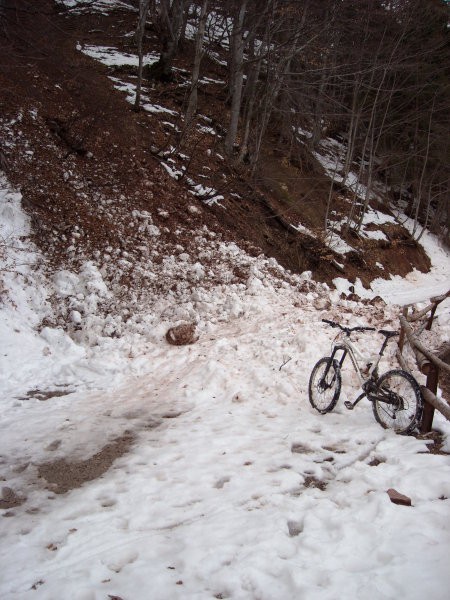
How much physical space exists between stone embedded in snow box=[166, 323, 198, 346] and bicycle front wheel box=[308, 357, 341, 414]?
270cm

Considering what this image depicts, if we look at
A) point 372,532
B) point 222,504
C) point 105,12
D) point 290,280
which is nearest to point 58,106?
point 290,280

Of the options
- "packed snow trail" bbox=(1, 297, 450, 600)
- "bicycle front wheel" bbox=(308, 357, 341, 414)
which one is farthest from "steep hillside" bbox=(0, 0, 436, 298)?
"bicycle front wheel" bbox=(308, 357, 341, 414)

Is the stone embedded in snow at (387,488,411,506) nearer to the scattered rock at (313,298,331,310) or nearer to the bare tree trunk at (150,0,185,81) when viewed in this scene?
the scattered rock at (313,298,331,310)

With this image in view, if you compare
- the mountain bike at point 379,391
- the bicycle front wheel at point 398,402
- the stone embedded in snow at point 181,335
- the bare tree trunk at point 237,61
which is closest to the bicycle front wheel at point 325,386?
the mountain bike at point 379,391

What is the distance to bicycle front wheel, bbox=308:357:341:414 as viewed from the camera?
5.69m

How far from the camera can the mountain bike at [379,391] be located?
15.2 ft

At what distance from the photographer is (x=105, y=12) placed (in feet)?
85.1

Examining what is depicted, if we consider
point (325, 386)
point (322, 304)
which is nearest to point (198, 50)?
point (322, 304)

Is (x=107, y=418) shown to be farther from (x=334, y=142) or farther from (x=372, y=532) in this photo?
(x=334, y=142)

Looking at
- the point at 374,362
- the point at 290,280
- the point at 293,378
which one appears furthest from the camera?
the point at 290,280

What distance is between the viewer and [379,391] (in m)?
5.00

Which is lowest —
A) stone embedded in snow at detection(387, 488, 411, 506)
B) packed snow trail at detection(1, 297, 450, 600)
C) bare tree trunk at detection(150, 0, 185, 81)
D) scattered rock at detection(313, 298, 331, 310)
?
packed snow trail at detection(1, 297, 450, 600)

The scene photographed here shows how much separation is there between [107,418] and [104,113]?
10.1 meters

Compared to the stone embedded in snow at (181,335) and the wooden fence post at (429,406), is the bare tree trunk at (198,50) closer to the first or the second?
the stone embedded in snow at (181,335)
